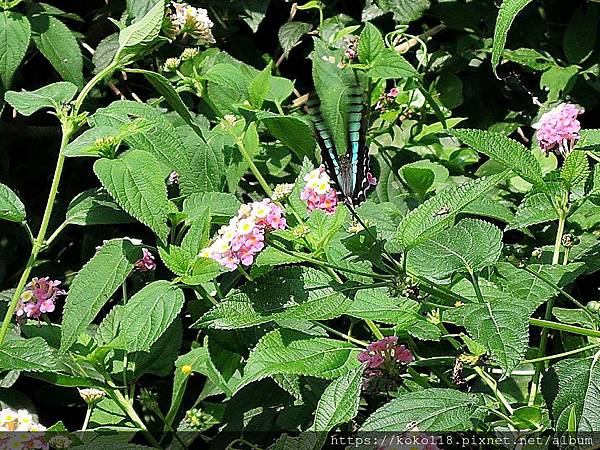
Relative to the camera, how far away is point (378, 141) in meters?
1.79

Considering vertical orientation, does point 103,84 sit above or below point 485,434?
above

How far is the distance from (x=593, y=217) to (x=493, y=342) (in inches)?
25.8

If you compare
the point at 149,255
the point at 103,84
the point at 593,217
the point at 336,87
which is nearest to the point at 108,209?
the point at 149,255

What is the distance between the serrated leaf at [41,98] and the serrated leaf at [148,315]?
0.36 metres

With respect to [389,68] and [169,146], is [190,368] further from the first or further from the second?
[389,68]

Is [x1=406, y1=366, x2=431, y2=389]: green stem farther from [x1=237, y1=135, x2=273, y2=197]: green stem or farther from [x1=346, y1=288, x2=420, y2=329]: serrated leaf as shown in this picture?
[x1=237, y1=135, x2=273, y2=197]: green stem

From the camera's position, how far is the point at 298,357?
3.41ft

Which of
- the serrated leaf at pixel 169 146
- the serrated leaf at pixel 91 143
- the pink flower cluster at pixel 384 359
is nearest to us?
the pink flower cluster at pixel 384 359

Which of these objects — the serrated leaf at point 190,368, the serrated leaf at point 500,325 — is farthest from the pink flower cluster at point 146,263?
the serrated leaf at point 500,325

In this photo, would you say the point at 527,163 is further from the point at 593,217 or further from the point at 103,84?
the point at 103,84

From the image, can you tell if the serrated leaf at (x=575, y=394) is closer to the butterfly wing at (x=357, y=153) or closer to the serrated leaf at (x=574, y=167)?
the serrated leaf at (x=574, y=167)

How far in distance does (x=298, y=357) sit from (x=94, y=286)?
0.34m

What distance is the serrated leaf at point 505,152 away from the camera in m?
0.98

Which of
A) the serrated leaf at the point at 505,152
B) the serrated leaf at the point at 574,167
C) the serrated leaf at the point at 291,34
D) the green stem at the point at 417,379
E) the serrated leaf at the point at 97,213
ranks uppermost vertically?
the serrated leaf at the point at 505,152
